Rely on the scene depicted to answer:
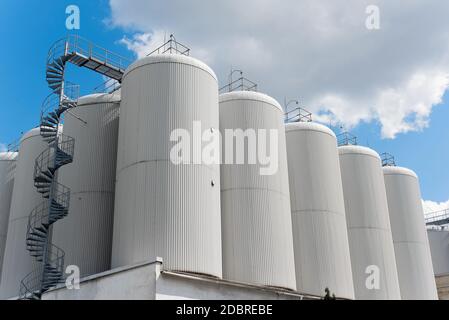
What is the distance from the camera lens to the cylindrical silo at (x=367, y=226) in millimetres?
32062

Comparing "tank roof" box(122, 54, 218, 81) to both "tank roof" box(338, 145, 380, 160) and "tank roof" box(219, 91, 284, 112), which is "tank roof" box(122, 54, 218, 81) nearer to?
"tank roof" box(219, 91, 284, 112)

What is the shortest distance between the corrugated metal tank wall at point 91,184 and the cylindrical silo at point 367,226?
52.2ft

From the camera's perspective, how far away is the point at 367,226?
33.6 meters

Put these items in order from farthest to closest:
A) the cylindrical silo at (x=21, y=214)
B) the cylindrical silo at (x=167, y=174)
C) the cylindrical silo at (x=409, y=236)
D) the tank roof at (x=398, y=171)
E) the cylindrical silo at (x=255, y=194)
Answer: the tank roof at (x=398, y=171) → the cylindrical silo at (x=409, y=236) → the cylindrical silo at (x=21, y=214) → the cylindrical silo at (x=255, y=194) → the cylindrical silo at (x=167, y=174)

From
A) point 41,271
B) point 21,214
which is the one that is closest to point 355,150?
point 41,271

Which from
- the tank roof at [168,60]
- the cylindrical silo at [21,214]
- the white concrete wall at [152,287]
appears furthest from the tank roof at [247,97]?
the cylindrical silo at [21,214]

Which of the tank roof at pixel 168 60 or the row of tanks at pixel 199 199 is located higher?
the tank roof at pixel 168 60

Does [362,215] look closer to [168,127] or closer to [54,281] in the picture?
[168,127]

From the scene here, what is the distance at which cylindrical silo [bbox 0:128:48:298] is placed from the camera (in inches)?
1136

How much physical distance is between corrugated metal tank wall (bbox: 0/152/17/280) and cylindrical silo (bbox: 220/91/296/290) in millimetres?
15674

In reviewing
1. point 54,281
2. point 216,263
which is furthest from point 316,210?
point 54,281

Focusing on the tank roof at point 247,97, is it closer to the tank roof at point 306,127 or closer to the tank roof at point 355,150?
the tank roof at point 306,127

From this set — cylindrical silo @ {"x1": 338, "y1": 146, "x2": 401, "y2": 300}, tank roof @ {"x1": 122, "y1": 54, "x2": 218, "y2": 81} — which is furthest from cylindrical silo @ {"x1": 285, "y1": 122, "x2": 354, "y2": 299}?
tank roof @ {"x1": 122, "y1": 54, "x2": 218, "y2": 81}

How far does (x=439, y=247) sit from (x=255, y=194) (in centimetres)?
3457
